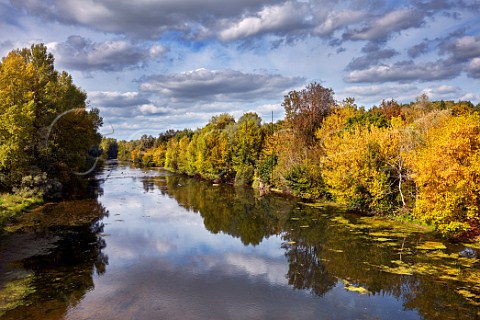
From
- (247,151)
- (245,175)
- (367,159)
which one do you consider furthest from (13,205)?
(247,151)

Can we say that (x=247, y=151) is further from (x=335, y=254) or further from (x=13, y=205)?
(x=335, y=254)

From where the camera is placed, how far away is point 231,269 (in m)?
23.2

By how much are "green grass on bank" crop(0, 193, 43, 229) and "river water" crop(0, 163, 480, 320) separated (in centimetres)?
121

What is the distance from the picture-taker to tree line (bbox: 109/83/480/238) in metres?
26.7

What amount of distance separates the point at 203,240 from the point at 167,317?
14.0m

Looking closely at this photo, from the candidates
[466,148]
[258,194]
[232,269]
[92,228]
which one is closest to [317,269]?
[232,269]

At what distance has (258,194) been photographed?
5603 centimetres

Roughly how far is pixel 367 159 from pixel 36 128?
3882 cm

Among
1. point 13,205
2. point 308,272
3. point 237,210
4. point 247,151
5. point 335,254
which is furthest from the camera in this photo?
point 247,151

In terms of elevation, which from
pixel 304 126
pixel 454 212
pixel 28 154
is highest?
pixel 304 126

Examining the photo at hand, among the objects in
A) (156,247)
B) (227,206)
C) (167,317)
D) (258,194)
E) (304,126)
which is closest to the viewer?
(167,317)

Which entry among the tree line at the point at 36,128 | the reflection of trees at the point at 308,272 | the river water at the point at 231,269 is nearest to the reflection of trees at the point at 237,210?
the river water at the point at 231,269

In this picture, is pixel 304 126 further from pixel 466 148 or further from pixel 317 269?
pixel 317 269

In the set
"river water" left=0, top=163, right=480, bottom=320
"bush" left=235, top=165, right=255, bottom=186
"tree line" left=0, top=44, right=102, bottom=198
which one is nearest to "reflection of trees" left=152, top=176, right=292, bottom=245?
"river water" left=0, top=163, right=480, bottom=320
